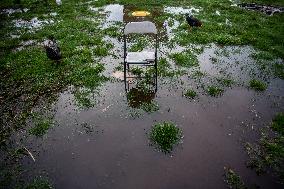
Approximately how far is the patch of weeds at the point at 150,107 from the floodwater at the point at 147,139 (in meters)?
0.15

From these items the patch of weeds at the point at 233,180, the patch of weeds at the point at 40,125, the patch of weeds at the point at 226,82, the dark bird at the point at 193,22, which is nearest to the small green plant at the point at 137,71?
the patch of weeds at the point at 226,82

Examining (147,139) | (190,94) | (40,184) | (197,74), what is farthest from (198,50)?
(40,184)

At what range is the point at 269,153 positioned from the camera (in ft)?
26.2

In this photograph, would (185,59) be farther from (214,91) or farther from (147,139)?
(147,139)

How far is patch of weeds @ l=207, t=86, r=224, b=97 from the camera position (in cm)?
1050

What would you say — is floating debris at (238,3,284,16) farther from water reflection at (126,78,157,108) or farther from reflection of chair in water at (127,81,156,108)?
reflection of chair in water at (127,81,156,108)

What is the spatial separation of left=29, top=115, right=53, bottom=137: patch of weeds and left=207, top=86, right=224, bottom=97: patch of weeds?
5.40 meters

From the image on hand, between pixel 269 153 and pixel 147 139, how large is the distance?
3264mm

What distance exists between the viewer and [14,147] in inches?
328

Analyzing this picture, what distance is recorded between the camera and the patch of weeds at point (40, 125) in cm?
882

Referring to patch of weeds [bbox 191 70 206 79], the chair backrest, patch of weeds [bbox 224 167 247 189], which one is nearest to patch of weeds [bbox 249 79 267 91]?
patch of weeds [bbox 191 70 206 79]

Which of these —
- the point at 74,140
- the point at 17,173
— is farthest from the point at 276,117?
the point at 17,173

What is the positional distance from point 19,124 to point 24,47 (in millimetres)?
5616

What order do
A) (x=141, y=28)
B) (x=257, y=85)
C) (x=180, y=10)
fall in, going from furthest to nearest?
(x=180, y=10), (x=257, y=85), (x=141, y=28)
